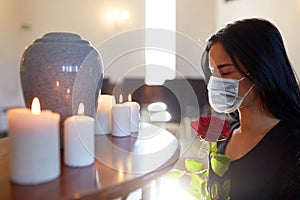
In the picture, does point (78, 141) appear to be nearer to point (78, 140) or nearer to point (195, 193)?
point (78, 140)

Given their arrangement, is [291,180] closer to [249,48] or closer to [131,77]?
[249,48]

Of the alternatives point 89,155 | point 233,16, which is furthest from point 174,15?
point 89,155

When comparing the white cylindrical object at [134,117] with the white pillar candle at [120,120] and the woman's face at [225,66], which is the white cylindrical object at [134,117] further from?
the woman's face at [225,66]

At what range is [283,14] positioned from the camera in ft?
9.43

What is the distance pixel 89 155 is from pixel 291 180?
1.70 feet

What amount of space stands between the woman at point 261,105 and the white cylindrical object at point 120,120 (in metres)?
0.30

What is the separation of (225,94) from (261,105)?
109 mm

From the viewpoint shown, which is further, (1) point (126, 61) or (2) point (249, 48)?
(1) point (126, 61)

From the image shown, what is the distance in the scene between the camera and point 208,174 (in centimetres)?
78

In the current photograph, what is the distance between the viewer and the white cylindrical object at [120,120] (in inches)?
28.2

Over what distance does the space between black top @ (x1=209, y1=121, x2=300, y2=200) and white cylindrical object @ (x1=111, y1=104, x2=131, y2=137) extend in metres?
0.32

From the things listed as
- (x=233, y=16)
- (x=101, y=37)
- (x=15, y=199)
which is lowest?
(x=15, y=199)

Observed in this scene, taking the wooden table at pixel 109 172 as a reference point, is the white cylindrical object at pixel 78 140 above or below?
above

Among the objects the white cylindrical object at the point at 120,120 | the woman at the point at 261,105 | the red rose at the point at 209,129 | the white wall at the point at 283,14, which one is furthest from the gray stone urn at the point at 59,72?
the white wall at the point at 283,14
